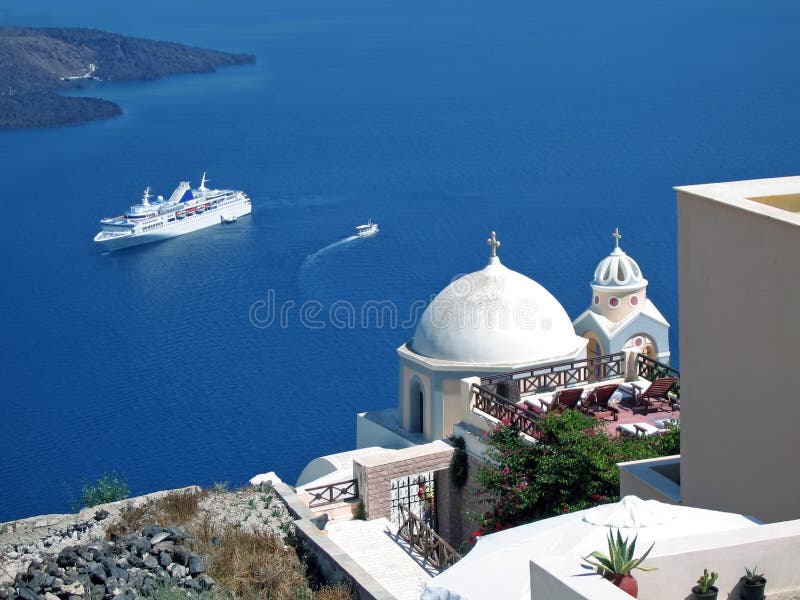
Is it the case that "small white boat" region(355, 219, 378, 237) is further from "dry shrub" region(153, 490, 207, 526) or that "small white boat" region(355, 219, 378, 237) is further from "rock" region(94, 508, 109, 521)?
"dry shrub" region(153, 490, 207, 526)

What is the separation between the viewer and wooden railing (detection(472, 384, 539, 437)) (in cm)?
1355

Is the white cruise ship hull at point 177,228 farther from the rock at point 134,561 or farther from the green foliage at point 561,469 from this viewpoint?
the rock at point 134,561

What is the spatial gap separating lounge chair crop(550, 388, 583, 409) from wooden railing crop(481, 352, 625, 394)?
1.13 metres

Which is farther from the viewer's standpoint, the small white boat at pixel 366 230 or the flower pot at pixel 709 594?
the small white boat at pixel 366 230

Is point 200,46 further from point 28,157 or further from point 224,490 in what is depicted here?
point 224,490

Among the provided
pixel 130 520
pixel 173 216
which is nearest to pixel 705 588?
pixel 130 520

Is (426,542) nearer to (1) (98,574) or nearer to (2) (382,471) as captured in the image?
(2) (382,471)

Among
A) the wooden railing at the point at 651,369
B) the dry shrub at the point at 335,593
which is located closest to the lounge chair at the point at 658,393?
the wooden railing at the point at 651,369

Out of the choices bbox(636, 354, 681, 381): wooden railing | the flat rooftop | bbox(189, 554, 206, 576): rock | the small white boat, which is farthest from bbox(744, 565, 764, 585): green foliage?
the small white boat

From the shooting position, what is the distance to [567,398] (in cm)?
1455

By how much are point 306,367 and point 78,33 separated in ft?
322

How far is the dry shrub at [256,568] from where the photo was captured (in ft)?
36.2

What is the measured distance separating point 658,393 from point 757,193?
6734 mm

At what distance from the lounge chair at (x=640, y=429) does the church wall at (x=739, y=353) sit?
14.3 feet
